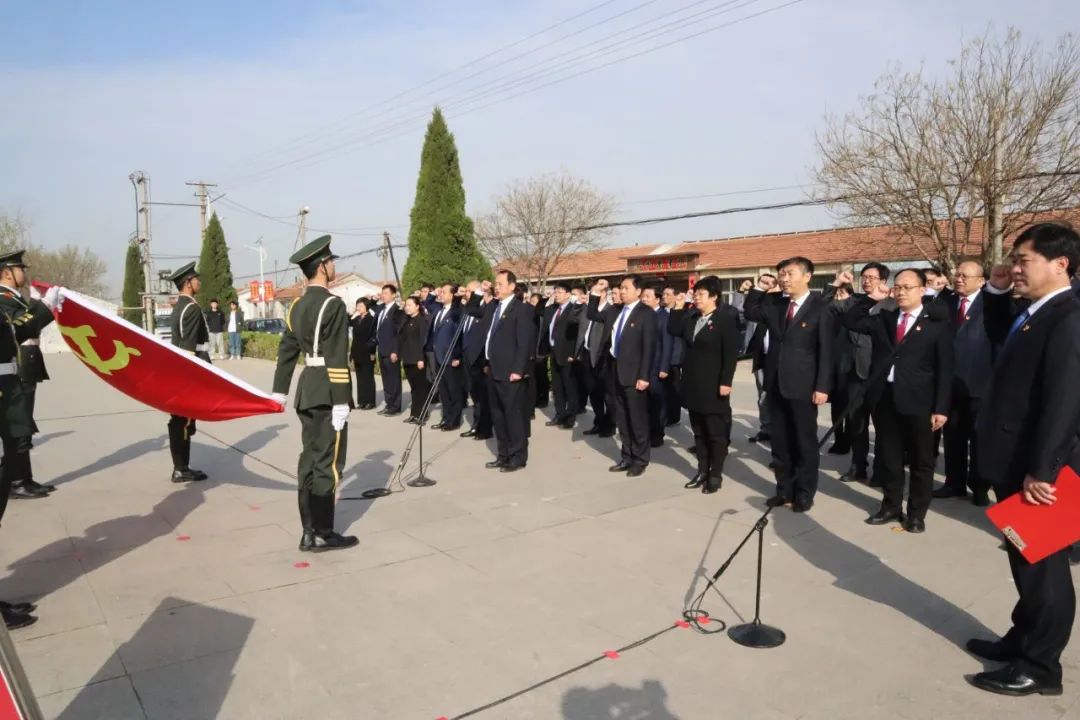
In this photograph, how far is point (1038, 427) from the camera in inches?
127

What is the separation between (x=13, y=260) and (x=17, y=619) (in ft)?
10.2

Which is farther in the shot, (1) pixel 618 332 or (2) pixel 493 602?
(1) pixel 618 332

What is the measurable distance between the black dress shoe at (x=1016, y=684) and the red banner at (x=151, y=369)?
4519 millimetres

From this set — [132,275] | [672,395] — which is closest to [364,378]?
[672,395]

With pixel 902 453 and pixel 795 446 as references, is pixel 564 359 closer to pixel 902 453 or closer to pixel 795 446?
pixel 795 446

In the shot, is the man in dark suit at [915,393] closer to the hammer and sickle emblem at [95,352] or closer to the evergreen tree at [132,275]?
the hammer and sickle emblem at [95,352]

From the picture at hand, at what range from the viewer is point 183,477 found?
7.53 metres

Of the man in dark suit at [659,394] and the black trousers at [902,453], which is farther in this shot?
the man in dark suit at [659,394]

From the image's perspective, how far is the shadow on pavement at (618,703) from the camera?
3207 millimetres

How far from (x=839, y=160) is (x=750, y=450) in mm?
11955

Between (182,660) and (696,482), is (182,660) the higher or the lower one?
the higher one

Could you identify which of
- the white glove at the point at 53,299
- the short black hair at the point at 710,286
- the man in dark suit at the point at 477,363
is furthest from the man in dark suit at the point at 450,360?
the white glove at the point at 53,299

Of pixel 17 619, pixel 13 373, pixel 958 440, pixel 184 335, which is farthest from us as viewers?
pixel 184 335

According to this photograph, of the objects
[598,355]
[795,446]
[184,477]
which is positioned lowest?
[184,477]
